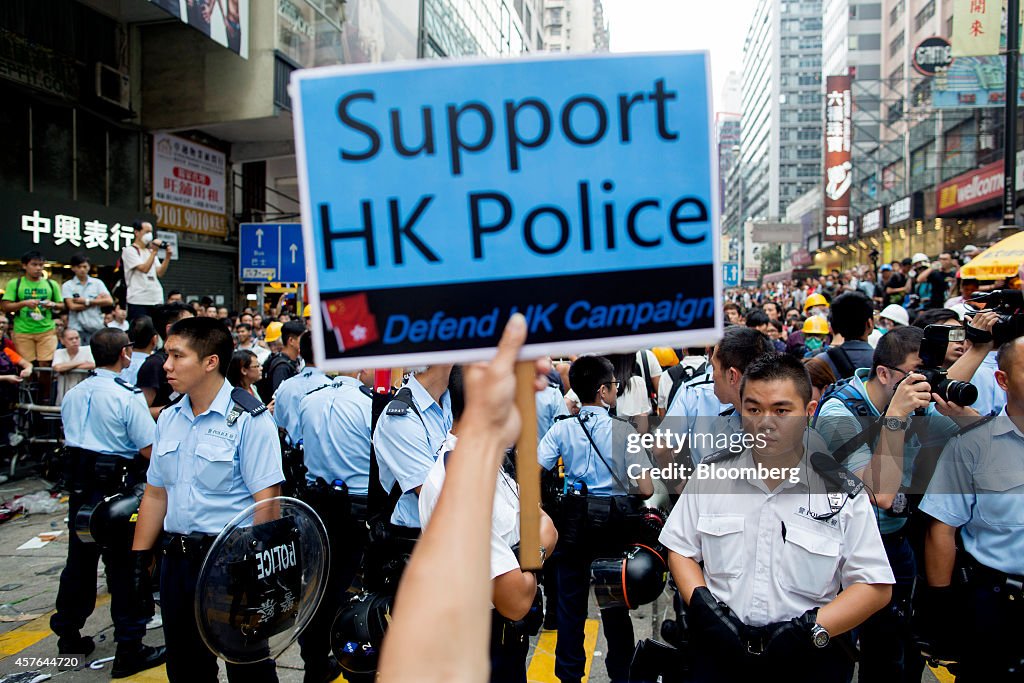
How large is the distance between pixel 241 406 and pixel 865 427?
9.90ft

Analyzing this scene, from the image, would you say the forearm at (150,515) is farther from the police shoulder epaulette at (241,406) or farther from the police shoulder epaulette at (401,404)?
the police shoulder epaulette at (401,404)

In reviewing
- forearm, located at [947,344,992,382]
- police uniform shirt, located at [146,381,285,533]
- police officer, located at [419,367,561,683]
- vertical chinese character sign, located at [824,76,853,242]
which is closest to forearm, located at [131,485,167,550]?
police uniform shirt, located at [146,381,285,533]

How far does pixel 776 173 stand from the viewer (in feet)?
335

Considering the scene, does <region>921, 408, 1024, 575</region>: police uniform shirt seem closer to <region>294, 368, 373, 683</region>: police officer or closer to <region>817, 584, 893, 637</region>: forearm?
<region>817, 584, 893, 637</region>: forearm

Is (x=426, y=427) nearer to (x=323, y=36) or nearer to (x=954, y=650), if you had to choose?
(x=954, y=650)

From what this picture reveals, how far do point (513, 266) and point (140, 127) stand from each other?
52.8 feet

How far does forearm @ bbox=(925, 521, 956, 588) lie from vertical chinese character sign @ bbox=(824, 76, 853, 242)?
155 feet

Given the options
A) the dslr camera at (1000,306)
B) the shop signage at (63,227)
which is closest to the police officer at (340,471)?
the dslr camera at (1000,306)

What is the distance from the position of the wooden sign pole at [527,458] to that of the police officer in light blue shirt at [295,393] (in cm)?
425

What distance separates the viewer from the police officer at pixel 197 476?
3428mm

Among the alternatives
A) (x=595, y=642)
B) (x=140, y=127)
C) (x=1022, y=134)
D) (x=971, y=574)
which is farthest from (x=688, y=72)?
(x=1022, y=134)

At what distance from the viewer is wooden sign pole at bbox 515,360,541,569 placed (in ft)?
5.35

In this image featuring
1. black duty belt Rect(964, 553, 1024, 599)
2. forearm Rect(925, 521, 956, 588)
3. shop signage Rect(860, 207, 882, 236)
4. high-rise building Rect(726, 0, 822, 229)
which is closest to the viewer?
black duty belt Rect(964, 553, 1024, 599)

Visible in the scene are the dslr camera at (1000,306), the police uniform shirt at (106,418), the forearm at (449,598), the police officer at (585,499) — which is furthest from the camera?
the police uniform shirt at (106,418)
